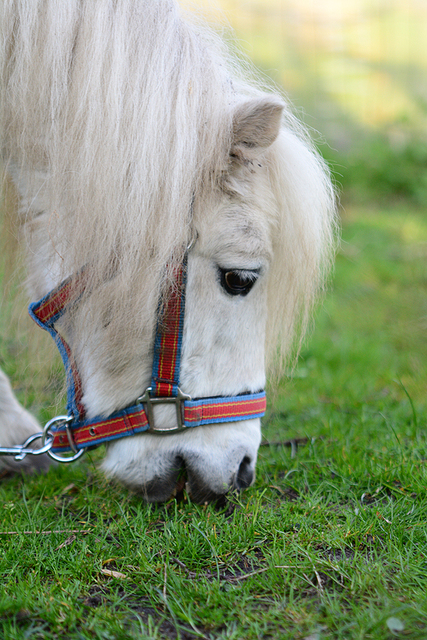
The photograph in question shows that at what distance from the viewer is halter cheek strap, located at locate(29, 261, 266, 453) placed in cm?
186

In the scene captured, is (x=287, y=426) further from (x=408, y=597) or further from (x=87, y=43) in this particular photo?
(x=87, y=43)

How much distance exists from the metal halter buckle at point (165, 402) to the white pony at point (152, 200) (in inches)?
1.0

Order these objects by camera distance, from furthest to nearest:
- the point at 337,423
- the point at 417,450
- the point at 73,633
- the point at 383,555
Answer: the point at 337,423
the point at 417,450
the point at 383,555
the point at 73,633

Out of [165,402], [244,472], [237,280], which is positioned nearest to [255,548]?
[244,472]

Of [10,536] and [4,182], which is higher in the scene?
[4,182]

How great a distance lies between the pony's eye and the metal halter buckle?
1.29 feet

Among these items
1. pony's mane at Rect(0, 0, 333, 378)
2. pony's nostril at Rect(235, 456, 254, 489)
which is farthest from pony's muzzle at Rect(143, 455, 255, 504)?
pony's mane at Rect(0, 0, 333, 378)

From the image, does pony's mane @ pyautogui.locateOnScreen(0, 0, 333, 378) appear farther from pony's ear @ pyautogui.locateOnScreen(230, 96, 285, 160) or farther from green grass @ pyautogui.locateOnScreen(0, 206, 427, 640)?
green grass @ pyautogui.locateOnScreen(0, 206, 427, 640)

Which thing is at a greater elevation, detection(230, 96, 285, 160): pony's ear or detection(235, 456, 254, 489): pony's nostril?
detection(230, 96, 285, 160): pony's ear

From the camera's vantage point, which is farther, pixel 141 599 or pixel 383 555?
pixel 383 555

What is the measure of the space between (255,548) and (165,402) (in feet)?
1.84

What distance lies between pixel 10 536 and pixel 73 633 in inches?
23.4

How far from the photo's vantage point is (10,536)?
1.87 meters

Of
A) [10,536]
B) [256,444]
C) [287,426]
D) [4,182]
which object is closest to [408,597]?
[256,444]
